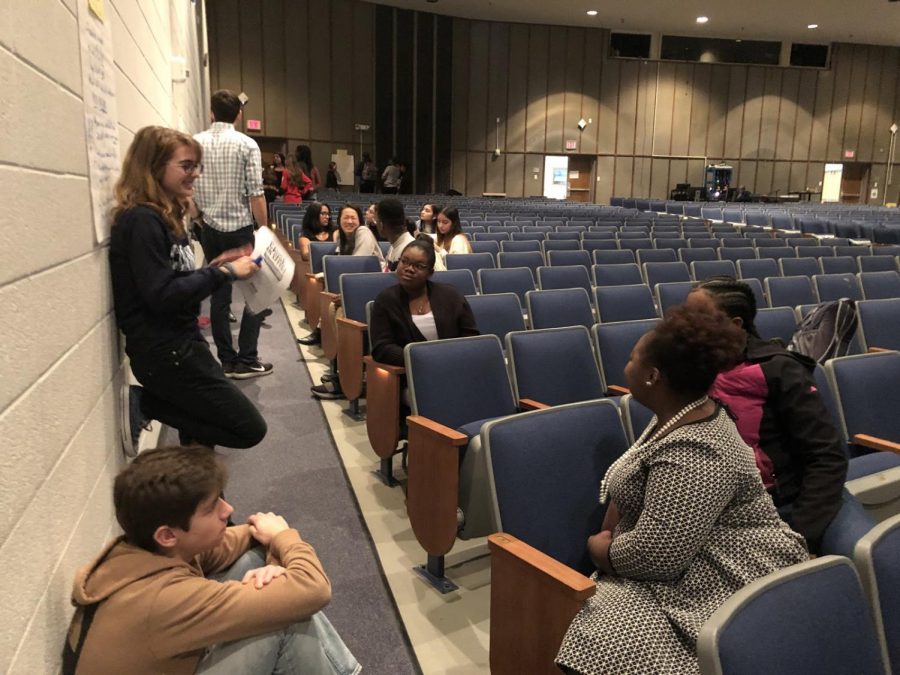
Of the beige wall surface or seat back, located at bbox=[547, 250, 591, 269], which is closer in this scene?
seat back, located at bbox=[547, 250, 591, 269]

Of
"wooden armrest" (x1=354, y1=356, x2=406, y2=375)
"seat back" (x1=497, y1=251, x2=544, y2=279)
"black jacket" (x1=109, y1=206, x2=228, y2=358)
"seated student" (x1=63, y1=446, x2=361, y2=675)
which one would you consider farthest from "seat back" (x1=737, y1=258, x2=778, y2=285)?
"seated student" (x1=63, y1=446, x2=361, y2=675)

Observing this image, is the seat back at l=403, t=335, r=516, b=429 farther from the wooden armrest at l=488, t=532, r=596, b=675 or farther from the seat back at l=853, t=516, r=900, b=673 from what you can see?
the seat back at l=853, t=516, r=900, b=673

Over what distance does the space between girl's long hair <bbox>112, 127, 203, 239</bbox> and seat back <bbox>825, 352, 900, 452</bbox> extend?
2350 millimetres

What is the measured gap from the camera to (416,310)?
3.30 metres

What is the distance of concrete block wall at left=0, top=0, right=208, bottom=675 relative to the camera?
3.63 feet

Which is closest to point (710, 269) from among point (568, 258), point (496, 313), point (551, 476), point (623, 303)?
point (568, 258)

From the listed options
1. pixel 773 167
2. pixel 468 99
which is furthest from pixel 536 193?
pixel 773 167

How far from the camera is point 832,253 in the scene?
6.79 meters

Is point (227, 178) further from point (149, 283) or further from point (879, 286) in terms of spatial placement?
point (879, 286)

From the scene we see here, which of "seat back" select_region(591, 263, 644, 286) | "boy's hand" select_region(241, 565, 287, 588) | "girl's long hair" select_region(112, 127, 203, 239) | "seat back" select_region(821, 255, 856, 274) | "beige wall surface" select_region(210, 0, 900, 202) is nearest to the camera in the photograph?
"boy's hand" select_region(241, 565, 287, 588)

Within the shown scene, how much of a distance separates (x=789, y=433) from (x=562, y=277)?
310cm

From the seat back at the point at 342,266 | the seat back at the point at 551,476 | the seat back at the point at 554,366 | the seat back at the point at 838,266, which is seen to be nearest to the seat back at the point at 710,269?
the seat back at the point at 838,266

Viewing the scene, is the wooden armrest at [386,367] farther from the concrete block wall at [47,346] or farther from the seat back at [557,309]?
the concrete block wall at [47,346]

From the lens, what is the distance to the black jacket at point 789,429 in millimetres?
1803
